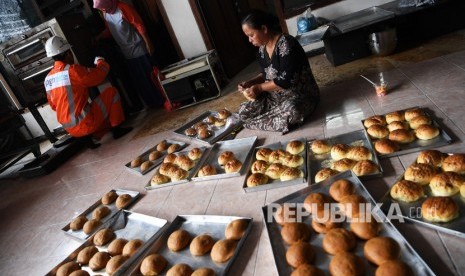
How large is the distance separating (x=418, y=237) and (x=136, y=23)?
528cm

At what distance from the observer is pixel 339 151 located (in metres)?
2.49

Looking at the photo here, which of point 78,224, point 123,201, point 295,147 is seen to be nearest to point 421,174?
point 295,147

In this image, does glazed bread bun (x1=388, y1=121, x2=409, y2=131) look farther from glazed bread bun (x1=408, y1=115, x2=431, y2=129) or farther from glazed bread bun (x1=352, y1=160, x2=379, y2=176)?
glazed bread bun (x1=352, y1=160, x2=379, y2=176)

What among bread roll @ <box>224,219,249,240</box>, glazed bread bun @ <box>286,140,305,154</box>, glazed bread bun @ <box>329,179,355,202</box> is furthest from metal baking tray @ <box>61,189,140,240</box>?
glazed bread bun @ <box>329,179,355,202</box>

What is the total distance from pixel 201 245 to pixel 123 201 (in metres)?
1.32

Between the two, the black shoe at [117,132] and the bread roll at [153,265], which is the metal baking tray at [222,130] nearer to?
the black shoe at [117,132]

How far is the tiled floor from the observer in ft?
6.38

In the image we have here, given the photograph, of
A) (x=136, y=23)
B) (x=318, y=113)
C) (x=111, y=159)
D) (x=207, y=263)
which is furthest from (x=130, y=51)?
(x=207, y=263)

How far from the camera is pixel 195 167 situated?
10.4 feet

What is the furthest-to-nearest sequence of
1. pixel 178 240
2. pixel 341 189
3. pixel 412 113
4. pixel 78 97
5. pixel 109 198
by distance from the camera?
pixel 78 97, pixel 109 198, pixel 412 113, pixel 178 240, pixel 341 189

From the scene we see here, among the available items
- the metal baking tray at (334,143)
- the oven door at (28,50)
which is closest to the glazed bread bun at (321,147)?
the metal baking tray at (334,143)

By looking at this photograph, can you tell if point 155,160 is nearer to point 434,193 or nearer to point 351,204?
point 351,204

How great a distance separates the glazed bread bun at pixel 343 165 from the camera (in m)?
2.29

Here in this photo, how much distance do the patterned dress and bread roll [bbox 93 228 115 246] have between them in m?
1.87
